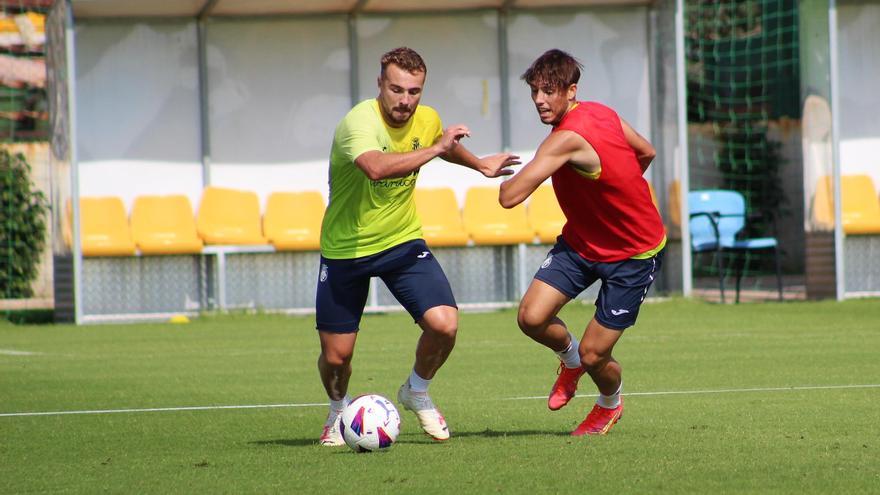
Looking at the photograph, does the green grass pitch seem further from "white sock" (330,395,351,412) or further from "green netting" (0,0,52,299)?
"green netting" (0,0,52,299)

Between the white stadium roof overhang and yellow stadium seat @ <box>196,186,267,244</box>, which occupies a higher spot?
the white stadium roof overhang

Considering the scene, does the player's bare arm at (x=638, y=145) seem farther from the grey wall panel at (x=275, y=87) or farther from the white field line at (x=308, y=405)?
the grey wall panel at (x=275, y=87)

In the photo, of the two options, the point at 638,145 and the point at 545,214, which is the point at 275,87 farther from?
the point at 638,145

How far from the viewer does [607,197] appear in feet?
25.1

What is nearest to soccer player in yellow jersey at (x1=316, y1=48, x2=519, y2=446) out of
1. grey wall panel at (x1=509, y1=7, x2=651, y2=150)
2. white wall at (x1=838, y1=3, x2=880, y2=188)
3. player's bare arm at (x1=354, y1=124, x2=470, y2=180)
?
player's bare arm at (x1=354, y1=124, x2=470, y2=180)

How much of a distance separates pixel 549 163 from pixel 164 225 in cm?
1236

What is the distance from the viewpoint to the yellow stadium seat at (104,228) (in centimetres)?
1858

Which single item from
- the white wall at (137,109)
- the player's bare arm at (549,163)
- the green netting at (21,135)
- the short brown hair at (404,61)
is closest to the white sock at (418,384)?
the player's bare arm at (549,163)

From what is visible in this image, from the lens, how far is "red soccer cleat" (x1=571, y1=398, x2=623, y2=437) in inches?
305

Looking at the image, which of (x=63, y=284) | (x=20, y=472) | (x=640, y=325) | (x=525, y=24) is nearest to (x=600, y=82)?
(x=525, y=24)

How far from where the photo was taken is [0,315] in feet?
64.3

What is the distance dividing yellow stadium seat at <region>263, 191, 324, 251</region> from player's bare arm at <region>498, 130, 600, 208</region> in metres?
11.6

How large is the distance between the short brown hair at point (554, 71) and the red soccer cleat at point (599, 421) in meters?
1.69

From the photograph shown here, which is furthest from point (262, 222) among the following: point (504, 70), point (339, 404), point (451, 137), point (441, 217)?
point (451, 137)
